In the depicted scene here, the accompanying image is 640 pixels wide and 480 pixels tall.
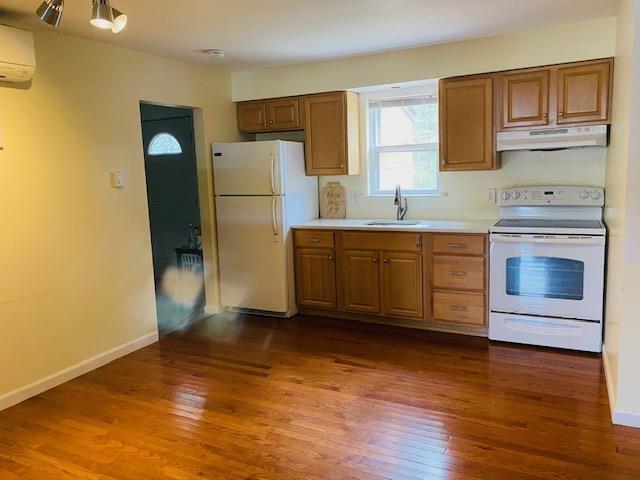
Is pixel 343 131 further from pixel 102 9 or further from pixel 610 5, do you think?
pixel 102 9

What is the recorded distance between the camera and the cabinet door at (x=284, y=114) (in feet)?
15.1

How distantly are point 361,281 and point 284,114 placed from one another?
5.58ft

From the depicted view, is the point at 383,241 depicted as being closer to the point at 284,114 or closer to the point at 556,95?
the point at 284,114

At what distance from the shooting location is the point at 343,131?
4445 millimetres

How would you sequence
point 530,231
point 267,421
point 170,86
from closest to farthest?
point 267,421
point 530,231
point 170,86

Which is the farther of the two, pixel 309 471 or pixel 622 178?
pixel 622 178

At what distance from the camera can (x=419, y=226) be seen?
404 centimetres

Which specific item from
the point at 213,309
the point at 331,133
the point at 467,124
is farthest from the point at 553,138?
the point at 213,309

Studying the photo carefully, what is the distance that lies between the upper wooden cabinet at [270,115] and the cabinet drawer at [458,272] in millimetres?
1808

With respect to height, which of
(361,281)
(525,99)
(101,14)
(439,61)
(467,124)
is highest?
(439,61)

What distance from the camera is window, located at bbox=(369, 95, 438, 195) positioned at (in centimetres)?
447

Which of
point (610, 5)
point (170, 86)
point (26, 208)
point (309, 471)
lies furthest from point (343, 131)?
point (309, 471)

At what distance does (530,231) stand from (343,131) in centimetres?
180

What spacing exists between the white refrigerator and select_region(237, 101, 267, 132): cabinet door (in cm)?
44
